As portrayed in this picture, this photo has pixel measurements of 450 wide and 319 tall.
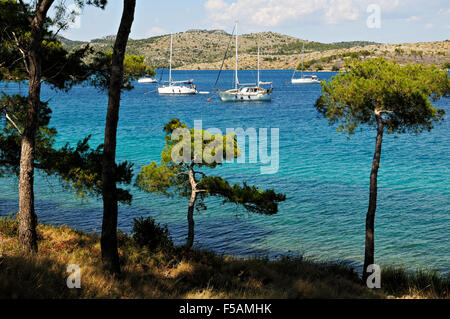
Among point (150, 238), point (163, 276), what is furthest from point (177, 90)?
point (163, 276)

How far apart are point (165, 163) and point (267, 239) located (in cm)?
798

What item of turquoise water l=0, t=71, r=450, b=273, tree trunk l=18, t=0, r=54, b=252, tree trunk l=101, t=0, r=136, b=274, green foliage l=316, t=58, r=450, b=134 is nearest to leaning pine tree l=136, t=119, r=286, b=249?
tree trunk l=18, t=0, r=54, b=252

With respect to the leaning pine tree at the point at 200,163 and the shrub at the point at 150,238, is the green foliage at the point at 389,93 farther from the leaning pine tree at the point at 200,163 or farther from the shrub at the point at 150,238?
the shrub at the point at 150,238

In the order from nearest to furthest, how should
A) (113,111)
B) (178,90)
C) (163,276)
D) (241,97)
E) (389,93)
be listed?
(113,111), (163,276), (389,93), (241,97), (178,90)

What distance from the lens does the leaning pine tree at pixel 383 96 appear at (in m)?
12.9

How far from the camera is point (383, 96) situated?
1307cm

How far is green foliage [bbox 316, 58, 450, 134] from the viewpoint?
12.9 meters

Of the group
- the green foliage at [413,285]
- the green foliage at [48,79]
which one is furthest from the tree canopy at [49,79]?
the green foliage at [413,285]

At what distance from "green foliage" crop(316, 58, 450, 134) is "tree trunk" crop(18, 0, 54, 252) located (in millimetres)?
9078

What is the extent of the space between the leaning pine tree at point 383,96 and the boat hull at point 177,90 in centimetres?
9189

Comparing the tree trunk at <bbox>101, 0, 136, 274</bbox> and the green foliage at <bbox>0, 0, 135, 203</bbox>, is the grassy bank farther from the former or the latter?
the green foliage at <bbox>0, 0, 135, 203</bbox>

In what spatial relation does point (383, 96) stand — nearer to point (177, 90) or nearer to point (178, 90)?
point (178, 90)

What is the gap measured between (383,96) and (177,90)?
94745mm
